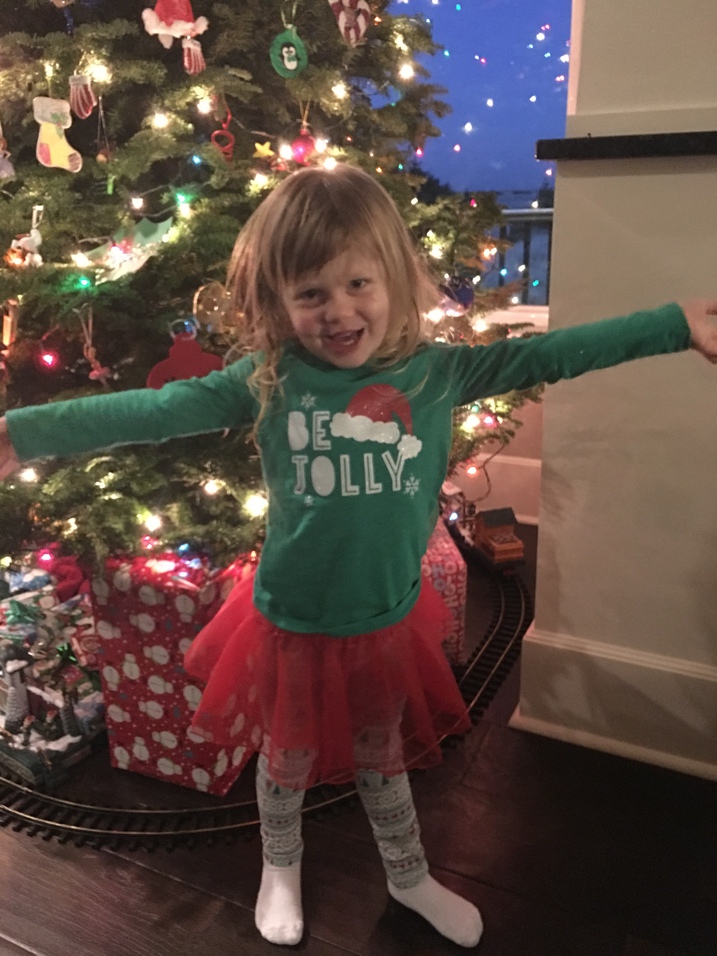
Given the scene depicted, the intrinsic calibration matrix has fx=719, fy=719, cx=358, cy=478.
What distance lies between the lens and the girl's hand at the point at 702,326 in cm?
82

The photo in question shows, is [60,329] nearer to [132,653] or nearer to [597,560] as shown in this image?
[132,653]

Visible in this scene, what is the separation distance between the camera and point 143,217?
4.38 feet

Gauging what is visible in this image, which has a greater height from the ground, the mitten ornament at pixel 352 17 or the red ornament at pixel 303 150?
the mitten ornament at pixel 352 17

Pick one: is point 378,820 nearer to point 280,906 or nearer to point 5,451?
point 280,906

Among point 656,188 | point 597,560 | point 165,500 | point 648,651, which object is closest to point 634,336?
point 656,188

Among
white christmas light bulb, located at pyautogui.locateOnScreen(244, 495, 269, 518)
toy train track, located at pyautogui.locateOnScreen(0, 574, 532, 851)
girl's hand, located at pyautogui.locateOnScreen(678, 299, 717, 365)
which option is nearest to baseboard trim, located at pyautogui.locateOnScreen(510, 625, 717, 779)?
toy train track, located at pyautogui.locateOnScreen(0, 574, 532, 851)

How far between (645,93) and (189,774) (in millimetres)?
1388

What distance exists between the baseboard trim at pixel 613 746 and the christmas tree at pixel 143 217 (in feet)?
2.27

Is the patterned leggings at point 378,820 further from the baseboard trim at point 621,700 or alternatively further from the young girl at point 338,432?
the baseboard trim at point 621,700

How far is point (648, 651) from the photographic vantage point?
1339 millimetres

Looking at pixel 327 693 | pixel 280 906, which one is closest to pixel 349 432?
pixel 327 693

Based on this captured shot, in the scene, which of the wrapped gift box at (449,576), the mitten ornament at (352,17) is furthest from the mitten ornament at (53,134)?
the wrapped gift box at (449,576)

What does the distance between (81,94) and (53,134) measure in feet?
0.27

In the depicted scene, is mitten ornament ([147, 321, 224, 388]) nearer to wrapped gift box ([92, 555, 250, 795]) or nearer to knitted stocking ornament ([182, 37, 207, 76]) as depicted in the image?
wrapped gift box ([92, 555, 250, 795])
